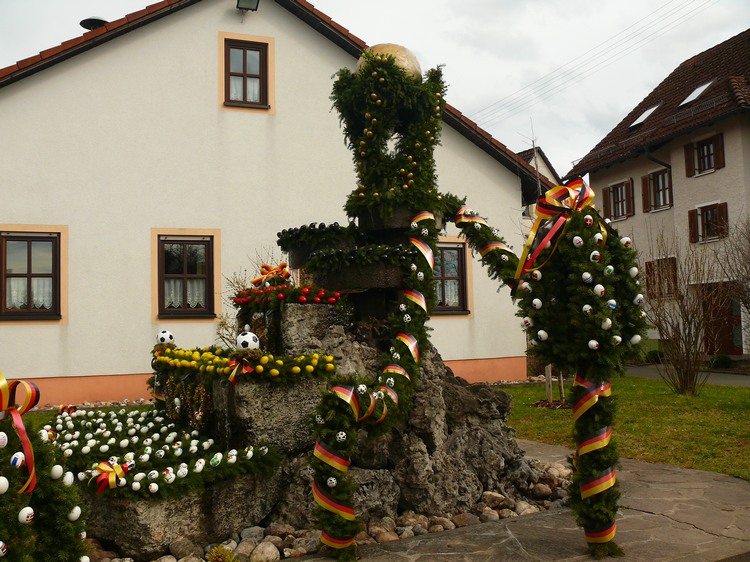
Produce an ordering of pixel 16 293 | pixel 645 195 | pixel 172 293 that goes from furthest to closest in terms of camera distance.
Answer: pixel 645 195 → pixel 172 293 → pixel 16 293

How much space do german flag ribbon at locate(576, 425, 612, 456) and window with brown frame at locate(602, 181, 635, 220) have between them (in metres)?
22.7

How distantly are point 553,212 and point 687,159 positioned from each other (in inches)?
803

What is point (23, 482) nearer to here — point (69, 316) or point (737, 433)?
point (737, 433)

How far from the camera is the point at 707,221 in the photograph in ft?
73.0

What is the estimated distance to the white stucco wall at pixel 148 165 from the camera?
12227 millimetres

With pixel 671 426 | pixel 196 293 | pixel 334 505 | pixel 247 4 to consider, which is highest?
pixel 247 4

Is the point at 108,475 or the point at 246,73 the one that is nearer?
the point at 108,475

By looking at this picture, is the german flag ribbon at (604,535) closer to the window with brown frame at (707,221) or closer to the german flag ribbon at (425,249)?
the german flag ribbon at (425,249)

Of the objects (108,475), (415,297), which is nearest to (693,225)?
(415,297)

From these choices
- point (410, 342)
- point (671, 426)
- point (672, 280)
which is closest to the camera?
point (410, 342)

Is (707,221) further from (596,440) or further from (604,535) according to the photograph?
(604,535)

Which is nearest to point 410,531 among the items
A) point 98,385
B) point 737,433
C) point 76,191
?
point 737,433

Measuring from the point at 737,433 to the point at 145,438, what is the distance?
711 centimetres

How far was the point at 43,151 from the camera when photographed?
12.3 m
